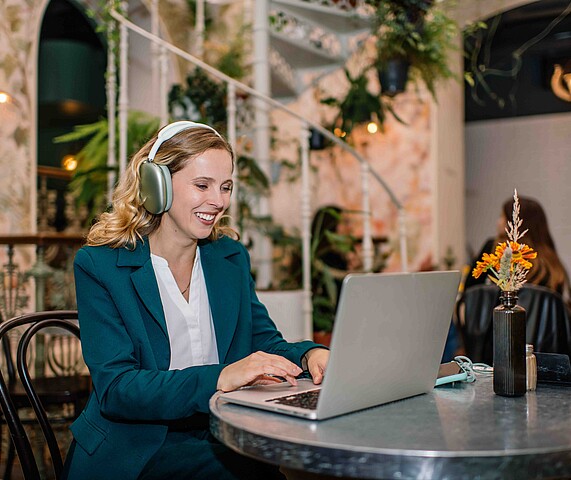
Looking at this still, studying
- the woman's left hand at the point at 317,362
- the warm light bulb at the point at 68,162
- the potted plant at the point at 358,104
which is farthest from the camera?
the warm light bulb at the point at 68,162

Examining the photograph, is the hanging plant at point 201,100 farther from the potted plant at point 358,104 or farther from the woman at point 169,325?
the woman at point 169,325

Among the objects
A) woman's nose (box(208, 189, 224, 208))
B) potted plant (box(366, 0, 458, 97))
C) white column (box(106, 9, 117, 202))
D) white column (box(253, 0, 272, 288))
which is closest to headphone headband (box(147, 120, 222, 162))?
woman's nose (box(208, 189, 224, 208))

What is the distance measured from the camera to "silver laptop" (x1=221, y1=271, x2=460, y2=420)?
1.18 metres

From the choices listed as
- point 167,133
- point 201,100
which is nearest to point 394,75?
point 201,100

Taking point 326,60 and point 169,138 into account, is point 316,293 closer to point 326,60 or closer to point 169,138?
point 326,60

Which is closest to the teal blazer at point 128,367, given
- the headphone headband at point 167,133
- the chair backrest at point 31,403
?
the chair backrest at point 31,403

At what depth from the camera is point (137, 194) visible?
1.83 meters

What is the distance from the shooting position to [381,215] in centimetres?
641

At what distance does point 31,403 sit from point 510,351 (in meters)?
1.05

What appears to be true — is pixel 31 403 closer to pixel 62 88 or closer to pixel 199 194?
pixel 199 194

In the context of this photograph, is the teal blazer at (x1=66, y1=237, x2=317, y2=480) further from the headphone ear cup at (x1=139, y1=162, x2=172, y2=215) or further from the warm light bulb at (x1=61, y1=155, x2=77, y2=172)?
the warm light bulb at (x1=61, y1=155, x2=77, y2=172)

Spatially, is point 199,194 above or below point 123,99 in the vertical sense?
below

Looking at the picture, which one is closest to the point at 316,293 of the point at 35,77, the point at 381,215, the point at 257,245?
the point at 257,245

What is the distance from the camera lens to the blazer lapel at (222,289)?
70.5 inches
